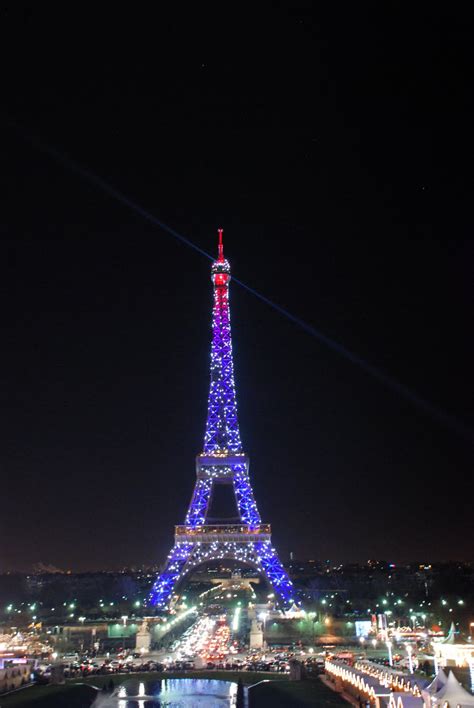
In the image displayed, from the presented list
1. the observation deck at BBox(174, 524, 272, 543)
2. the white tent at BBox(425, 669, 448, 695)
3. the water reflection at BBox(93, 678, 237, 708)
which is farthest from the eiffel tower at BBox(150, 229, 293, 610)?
the white tent at BBox(425, 669, 448, 695)

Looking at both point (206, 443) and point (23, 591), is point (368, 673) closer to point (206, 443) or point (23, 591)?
point (206, 443)

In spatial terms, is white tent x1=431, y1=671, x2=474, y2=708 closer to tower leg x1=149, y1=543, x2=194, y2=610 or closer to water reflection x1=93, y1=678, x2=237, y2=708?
water reflection x1=93, y1=678, x2=237, y2=708

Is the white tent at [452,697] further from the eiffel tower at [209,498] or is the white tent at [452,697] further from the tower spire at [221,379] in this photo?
the tower spire at [221,379]

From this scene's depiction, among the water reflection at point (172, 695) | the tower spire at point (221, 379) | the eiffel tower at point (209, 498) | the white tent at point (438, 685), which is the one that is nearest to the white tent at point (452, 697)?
the white tent at point (438, 685)

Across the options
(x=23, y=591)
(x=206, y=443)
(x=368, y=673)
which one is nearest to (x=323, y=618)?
(x=206, y=443)

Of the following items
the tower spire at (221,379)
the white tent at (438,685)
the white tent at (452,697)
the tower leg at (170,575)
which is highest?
the tower spire at (221,379)

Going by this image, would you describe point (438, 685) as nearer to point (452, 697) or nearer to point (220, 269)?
point (452, 697)
